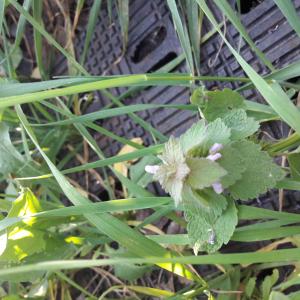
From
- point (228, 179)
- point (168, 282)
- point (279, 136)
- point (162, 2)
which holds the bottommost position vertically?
point (168, 282)

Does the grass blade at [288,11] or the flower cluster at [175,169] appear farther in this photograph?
the grass blade at [288,11]

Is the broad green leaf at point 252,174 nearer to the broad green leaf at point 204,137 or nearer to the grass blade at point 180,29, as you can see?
the broad green leaf at point 204,137

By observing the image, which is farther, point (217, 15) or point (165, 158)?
point (217, 15)

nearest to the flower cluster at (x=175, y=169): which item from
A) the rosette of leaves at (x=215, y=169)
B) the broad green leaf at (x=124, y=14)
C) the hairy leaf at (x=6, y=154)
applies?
the rosette of leaves at (x=215, y=169)

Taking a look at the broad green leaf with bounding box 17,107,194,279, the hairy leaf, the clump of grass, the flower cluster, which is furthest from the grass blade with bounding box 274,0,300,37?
the hairy leaf

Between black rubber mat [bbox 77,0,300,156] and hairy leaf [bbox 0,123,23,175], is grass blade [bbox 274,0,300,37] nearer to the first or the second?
black rubber mat [bbox 77,0,300,156]

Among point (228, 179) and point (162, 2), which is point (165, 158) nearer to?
point (228, 179)

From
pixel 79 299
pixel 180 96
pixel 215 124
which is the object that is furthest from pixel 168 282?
pixel 215 124

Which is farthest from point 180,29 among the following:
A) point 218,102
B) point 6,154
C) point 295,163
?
point 6,154
